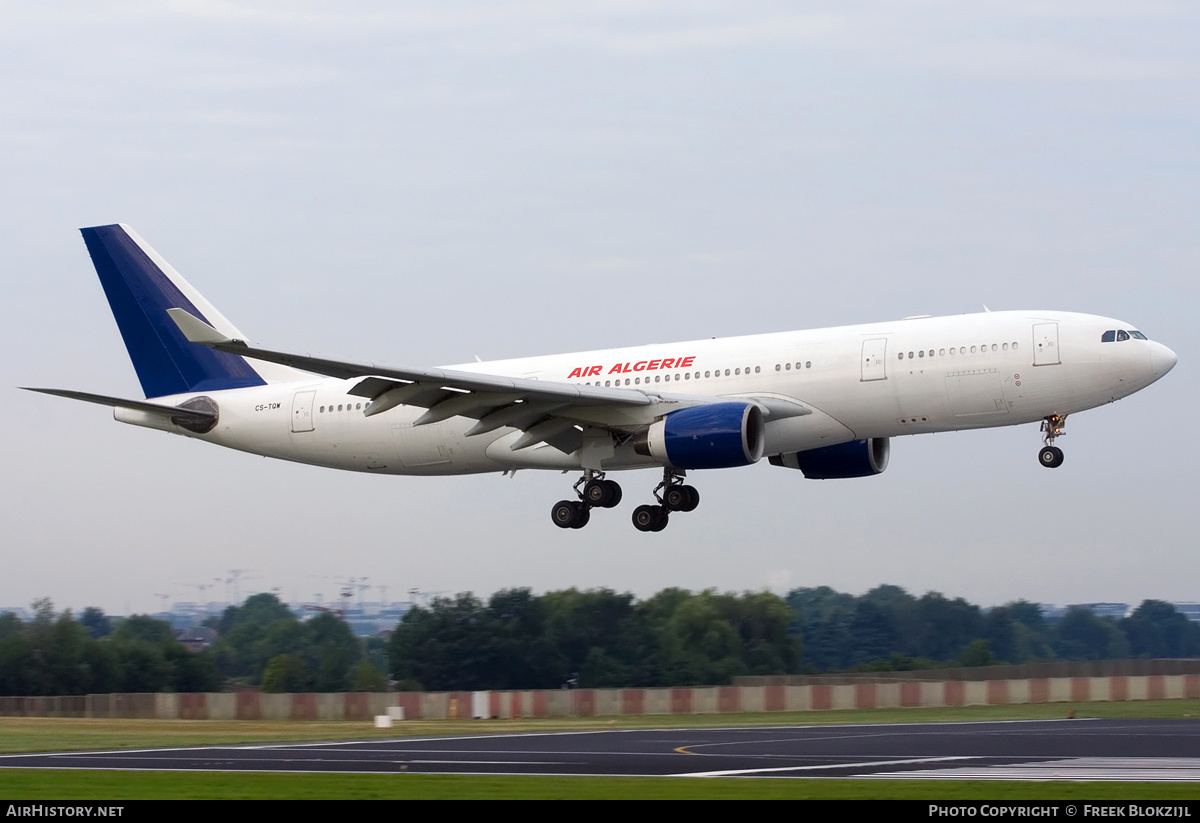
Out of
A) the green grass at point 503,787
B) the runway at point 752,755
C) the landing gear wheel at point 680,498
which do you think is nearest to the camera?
the green grass at point 503,787

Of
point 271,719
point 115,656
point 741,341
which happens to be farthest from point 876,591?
point 741,341

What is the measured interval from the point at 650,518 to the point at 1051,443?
10878mm

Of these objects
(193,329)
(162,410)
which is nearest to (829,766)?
(193,329)

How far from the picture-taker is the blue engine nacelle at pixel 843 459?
143 feet

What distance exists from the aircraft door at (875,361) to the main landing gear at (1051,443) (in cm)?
428

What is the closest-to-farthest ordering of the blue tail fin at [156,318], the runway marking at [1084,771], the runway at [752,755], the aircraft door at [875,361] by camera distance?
the runway marking at [1084,771] < the runway at [752,755] < the aircraft door at [875,361] < the blue tail fin at [156,318]

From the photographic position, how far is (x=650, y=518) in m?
43.4

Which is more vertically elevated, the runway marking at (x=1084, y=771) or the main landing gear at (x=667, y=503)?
the main landing gear at (x=667, y=503)

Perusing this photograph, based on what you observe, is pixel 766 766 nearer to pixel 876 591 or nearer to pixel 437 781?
pixel 437 781

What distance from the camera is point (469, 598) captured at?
249 feet

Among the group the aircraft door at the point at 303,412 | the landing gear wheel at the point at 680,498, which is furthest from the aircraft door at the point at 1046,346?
the aircraft door at the point at 303,412

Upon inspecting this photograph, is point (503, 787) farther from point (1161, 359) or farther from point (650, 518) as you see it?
point (1161, 359)

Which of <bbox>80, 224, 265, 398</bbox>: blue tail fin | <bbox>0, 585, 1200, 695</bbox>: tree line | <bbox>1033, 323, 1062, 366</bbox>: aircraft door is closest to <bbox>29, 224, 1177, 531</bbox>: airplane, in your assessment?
<bbox>1033, 323, 1062, 366</bbox>: aircraft door

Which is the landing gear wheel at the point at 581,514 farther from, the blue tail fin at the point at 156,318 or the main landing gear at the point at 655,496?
the blue tail fin at the point at 156,318
